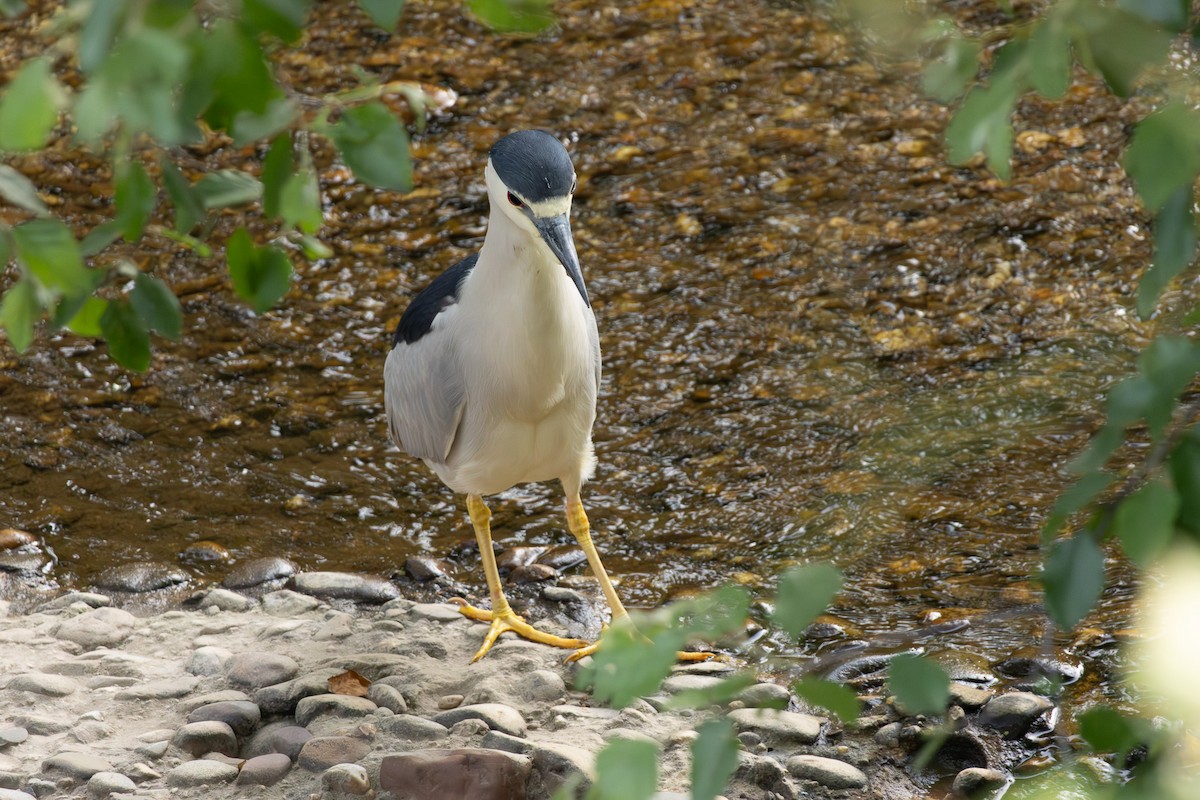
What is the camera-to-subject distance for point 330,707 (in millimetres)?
3596

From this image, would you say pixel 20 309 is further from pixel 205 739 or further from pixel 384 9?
pixel 205 739

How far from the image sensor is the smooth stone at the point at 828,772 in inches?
130

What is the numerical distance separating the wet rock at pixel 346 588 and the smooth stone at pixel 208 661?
595 mm

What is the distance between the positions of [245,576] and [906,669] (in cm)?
383

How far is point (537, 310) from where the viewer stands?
11.8 ft

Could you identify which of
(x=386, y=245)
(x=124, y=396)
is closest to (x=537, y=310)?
(x=124, y=396)

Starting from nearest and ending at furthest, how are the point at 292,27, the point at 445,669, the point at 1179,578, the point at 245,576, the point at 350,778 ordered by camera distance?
the point at 292,27 → the point at 1179,578 → the point at 350,778 → the point at 445,669 → the point at 245,576

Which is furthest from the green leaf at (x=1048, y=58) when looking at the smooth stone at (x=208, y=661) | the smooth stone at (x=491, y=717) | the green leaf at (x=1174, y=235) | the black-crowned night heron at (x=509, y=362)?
the smooth stone at (x=208, y=661)

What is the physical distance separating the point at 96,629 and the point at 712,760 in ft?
11.8

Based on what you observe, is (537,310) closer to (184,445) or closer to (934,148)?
Answer: (184,445)

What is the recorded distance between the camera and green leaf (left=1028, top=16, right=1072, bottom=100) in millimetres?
1161

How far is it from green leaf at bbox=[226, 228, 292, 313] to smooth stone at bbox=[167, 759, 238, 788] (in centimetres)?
204

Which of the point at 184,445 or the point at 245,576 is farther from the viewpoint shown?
the point at 184,445

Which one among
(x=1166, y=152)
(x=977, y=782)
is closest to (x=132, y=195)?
(x=1166, y=152)
